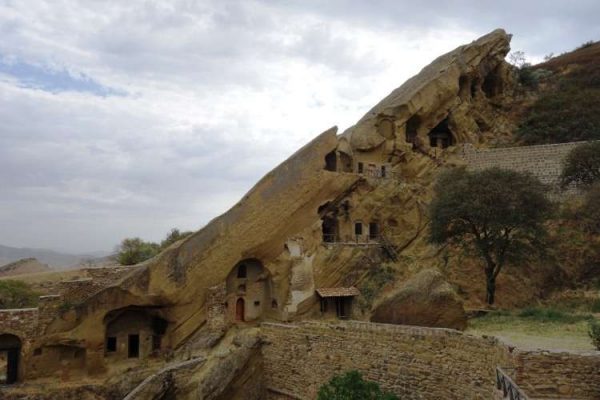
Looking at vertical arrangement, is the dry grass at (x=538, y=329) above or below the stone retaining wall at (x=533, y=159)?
below

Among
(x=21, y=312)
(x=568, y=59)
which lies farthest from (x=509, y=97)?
(x=21, y=312)

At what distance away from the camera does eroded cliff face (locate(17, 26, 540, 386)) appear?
2366cm

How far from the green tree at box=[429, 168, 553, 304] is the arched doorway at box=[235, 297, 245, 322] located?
996 centimetres

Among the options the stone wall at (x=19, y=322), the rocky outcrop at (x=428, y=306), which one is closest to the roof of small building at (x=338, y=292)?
the rocky outcrop at (x=428, y=306)

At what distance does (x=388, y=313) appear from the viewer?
16.3 m

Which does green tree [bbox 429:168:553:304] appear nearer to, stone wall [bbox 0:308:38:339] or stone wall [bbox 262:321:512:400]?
stone wall [bbox 262:321:512:400]

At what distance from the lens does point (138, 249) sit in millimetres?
35719

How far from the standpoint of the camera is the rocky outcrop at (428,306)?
51.2 ft

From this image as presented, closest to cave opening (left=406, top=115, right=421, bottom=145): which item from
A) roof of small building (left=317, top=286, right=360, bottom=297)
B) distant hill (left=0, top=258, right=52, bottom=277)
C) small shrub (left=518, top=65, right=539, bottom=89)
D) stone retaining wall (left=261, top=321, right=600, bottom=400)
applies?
roof of small building (left=317, top=286, right=360, bottom=297)

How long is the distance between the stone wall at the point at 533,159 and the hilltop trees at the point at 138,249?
17368 mm

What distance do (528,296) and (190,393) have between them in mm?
14185

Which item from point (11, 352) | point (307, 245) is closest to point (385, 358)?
point (307, 245)

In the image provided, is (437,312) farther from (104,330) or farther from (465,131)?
(465,131)

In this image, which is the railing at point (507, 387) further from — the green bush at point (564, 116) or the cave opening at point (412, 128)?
the green bush at point (564, 116)
